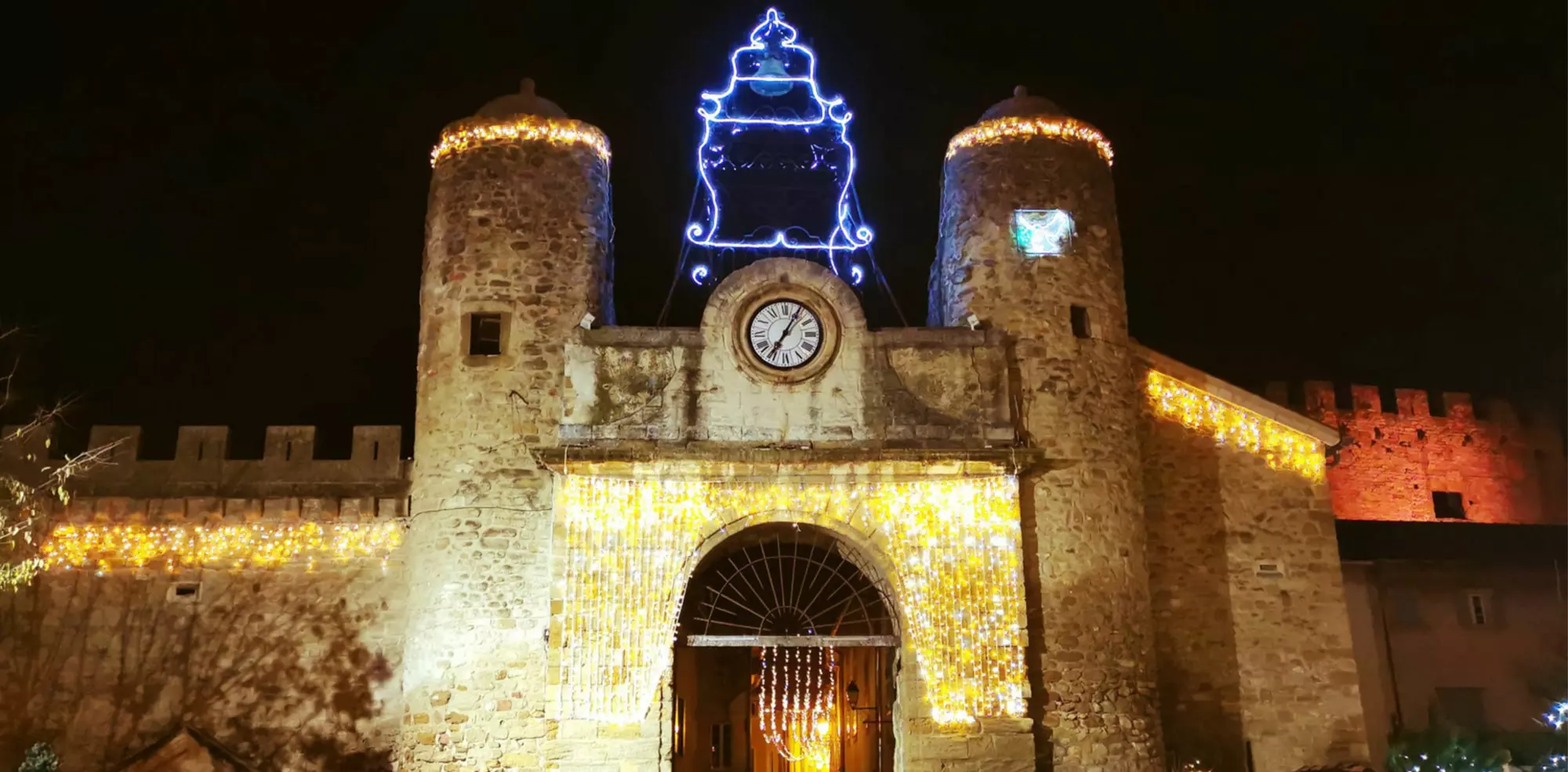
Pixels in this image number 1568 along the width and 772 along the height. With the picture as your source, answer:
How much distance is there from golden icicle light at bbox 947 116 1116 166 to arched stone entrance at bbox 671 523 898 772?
18.9 feet

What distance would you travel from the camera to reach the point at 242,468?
654 inches

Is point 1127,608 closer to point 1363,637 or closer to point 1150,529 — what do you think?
point 1150,529

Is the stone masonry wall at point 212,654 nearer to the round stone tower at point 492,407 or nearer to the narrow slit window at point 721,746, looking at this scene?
the round stone tower at point 492,407

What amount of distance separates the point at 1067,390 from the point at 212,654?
11.2 m

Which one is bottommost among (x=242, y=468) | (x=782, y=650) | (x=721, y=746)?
(x=721, y=746)

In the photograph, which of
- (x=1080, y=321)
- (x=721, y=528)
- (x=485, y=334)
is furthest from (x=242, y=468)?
(x=1080, y=321)

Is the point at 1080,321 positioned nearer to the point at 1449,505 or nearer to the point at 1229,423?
the point at 1229,423

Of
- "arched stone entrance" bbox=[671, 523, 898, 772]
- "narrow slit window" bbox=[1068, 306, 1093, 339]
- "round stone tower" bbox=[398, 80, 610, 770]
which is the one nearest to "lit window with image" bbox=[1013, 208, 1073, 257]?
"narrow slit window" bbox=[1068, 306, 1093, 339]

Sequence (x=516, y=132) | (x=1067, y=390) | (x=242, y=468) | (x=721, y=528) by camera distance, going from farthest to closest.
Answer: (x=242, y=468), (x=516, y=132), (x=1067, y=390), (x=721, y=528)

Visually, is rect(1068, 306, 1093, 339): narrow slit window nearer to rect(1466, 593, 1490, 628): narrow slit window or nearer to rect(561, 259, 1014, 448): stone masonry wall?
rect(561, 259, 1014, 448): stone masonry wall

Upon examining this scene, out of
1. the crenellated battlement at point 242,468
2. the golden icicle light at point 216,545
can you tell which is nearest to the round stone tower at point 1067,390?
the crenellated battlement at point 242,468

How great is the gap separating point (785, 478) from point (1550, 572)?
Result: 1448 centimetres

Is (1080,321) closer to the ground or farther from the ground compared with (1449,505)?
farther from the ground

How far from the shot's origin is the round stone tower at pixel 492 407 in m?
14.4
